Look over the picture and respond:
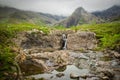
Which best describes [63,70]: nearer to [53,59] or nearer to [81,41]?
[53,59]

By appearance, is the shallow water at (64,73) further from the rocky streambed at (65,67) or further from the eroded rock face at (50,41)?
the eroded rock face at (50,41)

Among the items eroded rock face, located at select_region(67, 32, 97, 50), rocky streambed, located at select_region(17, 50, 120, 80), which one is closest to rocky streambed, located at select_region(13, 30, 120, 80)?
rocky streambed, located at select_region(17, 50, 120, 80)

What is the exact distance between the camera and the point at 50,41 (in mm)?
111938

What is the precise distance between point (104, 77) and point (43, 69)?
1608cm

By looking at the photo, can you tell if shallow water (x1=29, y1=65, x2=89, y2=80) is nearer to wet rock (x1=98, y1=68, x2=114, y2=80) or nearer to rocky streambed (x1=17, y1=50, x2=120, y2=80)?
rocky streambed (x1=17, y1=50, x2=120, y2=80)

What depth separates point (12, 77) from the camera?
34.0 metres

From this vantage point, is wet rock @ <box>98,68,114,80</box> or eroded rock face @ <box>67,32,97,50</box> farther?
eroded rock face @ <box>67,32,97,50</box>

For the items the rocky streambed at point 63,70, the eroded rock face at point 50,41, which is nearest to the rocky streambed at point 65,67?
the rocky streambed at point 63,70

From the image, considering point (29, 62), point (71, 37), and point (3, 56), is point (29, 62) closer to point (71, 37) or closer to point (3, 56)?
point (3, 56)

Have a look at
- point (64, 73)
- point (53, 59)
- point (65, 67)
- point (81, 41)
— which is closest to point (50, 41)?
point (81, 41)

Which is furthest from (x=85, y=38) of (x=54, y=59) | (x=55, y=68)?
(x=55, y=68)

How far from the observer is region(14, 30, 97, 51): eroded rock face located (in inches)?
4198

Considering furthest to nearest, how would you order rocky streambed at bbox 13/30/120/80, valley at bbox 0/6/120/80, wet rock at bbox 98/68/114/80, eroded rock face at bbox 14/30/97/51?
eroded rock face at bbox 14/30/97/51
rocky streambed at bbox 13/30/120/80
wet rock at bbox 98/68/114/80
valley at bbox 0/6/120/80

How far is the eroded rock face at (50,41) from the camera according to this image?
107m
